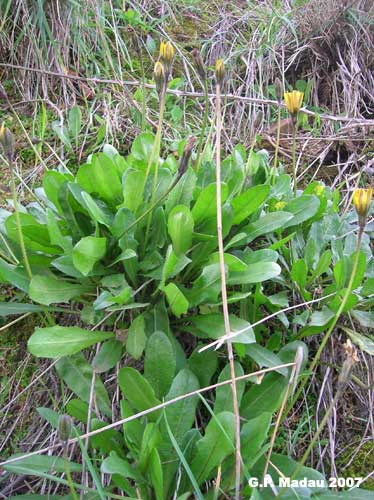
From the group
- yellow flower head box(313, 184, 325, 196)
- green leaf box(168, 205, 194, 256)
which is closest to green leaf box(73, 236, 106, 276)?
green leaf box(168, 205, 194, 256)

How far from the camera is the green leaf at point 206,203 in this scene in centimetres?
143

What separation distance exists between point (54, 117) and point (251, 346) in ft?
5.01

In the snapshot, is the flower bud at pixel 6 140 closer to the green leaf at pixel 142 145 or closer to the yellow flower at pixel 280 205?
the green leaf at pixel 142 145

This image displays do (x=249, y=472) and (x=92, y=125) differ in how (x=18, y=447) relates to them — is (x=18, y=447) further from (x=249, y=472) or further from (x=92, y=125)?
(x=92, y=125)

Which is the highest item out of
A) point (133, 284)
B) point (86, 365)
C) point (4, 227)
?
point (4, 227)

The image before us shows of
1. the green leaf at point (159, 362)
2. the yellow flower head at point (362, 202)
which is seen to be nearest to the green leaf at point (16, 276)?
the green leaf at point (159, 362)

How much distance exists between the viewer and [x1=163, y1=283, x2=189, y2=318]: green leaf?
131 centimetres

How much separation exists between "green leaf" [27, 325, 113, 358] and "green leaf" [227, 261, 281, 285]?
376 mm

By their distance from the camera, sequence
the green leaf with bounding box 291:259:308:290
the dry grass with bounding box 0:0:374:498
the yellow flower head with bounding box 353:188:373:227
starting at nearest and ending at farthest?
the yellow flower head with bounding box 353:188:373:227
the green leaf with bounding box 291:259:308:290
the dry grass with bounding box 0:0:374:498

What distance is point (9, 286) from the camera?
168cm

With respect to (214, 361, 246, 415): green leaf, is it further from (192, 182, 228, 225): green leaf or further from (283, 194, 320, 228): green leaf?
(283, 194, 320, 228): green leaf

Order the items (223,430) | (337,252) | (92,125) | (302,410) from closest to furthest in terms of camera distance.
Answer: (223,430) < (302,410) < (337,252) < (92,125)

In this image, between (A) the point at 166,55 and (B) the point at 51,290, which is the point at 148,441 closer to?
(B) the point at 51,290

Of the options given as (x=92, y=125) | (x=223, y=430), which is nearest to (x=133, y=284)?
(x=223, y=430)
